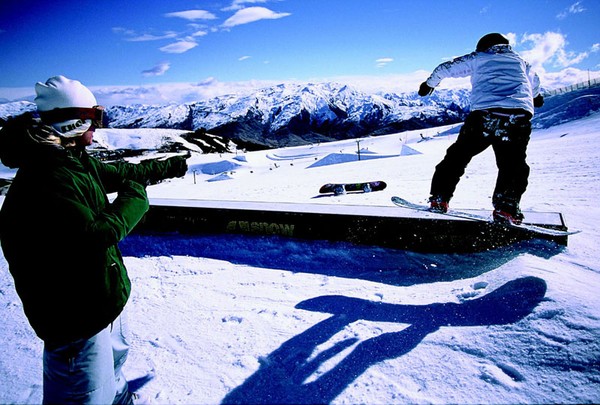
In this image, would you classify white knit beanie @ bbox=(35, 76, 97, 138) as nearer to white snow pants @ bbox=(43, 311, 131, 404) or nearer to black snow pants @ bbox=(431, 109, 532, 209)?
white snow pants @ bbox=(43, 311, 131, 404)

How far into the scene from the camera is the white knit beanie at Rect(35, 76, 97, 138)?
1.57 metres

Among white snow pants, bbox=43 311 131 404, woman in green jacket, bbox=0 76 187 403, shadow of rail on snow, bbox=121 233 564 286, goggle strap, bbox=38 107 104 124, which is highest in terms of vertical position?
goggle strap, bbox=38 107 104 124

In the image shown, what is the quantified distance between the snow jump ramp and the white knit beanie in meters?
3.17

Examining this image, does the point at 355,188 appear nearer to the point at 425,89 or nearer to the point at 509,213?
the point at 425,89

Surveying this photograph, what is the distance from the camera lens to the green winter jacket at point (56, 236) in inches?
53.3

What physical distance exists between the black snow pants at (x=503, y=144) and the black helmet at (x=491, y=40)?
0.69 m

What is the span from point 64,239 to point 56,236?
31mm

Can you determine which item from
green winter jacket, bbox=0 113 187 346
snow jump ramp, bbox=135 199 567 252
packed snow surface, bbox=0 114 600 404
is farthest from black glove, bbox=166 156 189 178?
snow jump ramp, bbox=135 199 567 252

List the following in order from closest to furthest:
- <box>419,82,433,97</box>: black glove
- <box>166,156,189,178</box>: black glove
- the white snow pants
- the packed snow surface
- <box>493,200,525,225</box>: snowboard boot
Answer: the white snow pants
the packed snow surface
<box>166,156,189,178</box>: black glove
<box>493,200,525,225</box>: snowboard boot
<box>419,82,433,97</box>: black glove

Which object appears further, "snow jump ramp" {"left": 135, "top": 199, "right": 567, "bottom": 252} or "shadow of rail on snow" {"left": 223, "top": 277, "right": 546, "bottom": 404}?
"snow jump ramp" {"left": 135, "top": 199, "right": 567, "bottom": 252}

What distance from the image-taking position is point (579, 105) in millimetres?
43719

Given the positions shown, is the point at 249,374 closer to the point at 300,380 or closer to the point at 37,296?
the point at 300,380

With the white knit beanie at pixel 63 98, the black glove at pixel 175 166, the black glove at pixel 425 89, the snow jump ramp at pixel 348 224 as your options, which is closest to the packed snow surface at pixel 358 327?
the snow jump ramp at pixel 348 224

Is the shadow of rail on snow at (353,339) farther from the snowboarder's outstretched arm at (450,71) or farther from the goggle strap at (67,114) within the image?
the snowboarder's outstretched arm at (450,71)
